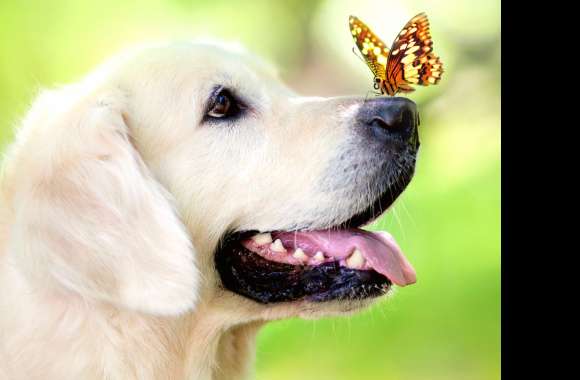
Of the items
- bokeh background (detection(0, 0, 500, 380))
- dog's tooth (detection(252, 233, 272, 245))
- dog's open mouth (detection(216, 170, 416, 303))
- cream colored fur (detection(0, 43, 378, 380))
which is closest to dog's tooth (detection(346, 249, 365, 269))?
dog's open mouth (detection(216, 170, 416, 303))

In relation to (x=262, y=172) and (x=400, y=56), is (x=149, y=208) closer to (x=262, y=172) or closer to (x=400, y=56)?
(x=262, y=172)

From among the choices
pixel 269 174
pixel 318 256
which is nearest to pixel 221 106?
pixel 269 174

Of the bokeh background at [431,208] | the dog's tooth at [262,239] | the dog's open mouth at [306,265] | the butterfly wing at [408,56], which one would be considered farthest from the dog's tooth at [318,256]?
the bokeh background at [431,208]

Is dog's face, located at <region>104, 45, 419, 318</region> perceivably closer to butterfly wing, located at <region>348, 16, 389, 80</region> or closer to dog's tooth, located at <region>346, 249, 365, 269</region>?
dog's tooth, located at <region>346, 249, 365, 269</region>
